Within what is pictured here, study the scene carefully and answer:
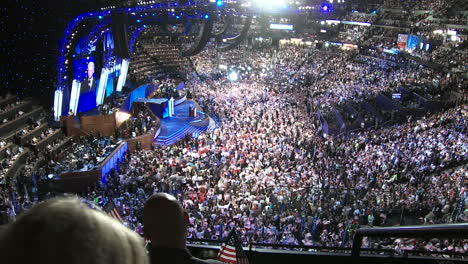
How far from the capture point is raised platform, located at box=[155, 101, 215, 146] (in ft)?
87.5

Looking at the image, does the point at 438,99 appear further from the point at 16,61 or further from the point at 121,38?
the point at 16,61

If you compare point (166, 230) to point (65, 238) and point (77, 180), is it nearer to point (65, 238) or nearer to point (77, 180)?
point (65, 238)

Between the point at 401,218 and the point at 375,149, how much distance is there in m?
8.57

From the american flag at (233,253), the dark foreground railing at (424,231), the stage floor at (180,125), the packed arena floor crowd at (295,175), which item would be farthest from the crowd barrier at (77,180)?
the dark foreground railing at (424,231)

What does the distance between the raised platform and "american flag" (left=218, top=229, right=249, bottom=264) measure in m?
21.3

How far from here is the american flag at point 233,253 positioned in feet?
14.2

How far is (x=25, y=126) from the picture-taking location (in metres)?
20.4

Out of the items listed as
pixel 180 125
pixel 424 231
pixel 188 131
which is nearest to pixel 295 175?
pixel 188 131

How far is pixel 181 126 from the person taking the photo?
96.1 ft

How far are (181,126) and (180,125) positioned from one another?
12.7 inches

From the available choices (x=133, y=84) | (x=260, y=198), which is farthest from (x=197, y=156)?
(x=133, y=84)

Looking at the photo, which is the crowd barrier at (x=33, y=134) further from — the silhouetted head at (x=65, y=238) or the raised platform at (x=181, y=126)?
the silhouetted head at (x=65, y=238)

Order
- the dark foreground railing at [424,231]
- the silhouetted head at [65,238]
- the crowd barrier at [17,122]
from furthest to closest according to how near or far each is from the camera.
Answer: the crowd barrier at [17,122] → the dark foreground railing at [424,231] → the silhouetted head at [65,238]

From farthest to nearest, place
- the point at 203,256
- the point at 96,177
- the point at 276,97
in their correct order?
the point at 276,97 < the point at 96,177 < the point at 203,256
